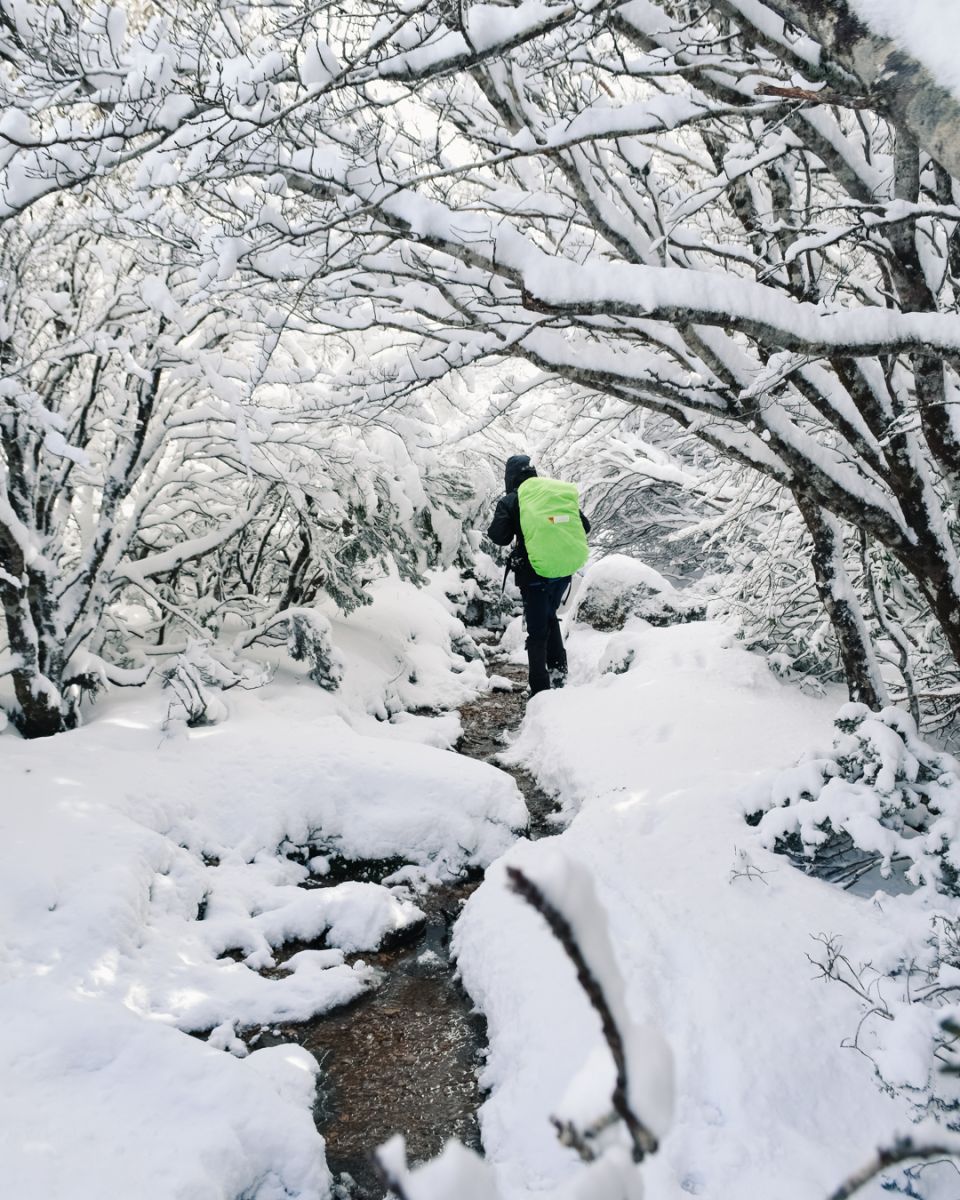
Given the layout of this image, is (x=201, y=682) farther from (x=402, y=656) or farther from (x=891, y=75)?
(x=891, y=75)

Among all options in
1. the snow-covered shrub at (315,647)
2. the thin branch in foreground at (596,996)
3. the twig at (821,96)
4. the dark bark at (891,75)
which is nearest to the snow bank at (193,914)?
the snow-covered shrub at (315,647)

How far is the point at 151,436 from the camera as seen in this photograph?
6.18 m

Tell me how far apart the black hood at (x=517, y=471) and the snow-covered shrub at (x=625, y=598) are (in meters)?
3.54

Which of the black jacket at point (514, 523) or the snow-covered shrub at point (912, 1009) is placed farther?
the black jacket at point (514, 523)

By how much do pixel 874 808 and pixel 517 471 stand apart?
4.69m

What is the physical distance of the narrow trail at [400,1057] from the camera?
3.03 m

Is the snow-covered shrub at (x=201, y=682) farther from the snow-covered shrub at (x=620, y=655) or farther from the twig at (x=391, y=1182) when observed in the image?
the twig at (x=391, y=1182)

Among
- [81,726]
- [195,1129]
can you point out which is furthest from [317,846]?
[195,1129]

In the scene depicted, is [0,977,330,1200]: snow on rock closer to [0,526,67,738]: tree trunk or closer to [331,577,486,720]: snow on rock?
[0,526,67,738]: tree trunk

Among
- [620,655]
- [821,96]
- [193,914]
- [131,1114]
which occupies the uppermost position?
[821,96]

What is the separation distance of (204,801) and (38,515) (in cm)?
273

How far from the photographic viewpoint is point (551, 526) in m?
6.98

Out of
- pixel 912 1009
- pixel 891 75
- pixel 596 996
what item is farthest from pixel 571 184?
pixel 596 996

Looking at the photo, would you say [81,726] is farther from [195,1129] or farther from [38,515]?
[195,1129]
